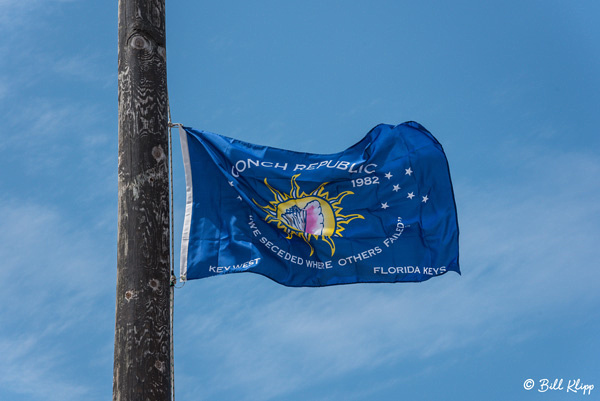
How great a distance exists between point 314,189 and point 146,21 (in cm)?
430

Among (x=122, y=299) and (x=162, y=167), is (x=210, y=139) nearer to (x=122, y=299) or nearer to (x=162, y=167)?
(x=162, y=167)

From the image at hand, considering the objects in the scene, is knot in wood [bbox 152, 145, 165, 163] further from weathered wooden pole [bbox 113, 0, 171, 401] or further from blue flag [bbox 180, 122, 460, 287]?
blue flag [bbox 180, 122, 460, 287]

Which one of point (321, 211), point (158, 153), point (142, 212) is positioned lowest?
point (142, 212)

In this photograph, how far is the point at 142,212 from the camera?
5613 millimetres

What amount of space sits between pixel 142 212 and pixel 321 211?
4684mm

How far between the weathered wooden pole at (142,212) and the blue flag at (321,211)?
3280 mm

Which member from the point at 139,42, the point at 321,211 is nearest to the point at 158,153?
the point at 139,42

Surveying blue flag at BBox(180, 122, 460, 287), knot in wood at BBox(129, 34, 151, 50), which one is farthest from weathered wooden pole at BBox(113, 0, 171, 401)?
blue flag at BBox(180, 122, 460, 287)

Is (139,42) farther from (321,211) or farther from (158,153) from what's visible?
(321,211)

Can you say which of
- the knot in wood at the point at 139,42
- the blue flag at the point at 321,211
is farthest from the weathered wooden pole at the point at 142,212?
the blue flag at the point at 321,211

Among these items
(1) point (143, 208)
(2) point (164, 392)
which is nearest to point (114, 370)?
(2) point (164, 392)

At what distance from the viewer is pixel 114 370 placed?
5.23 m

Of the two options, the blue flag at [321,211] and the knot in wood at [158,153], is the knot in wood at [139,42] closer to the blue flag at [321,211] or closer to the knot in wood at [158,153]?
the knot in wood at [158,153]

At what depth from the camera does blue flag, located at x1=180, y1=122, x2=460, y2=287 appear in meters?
9.40
